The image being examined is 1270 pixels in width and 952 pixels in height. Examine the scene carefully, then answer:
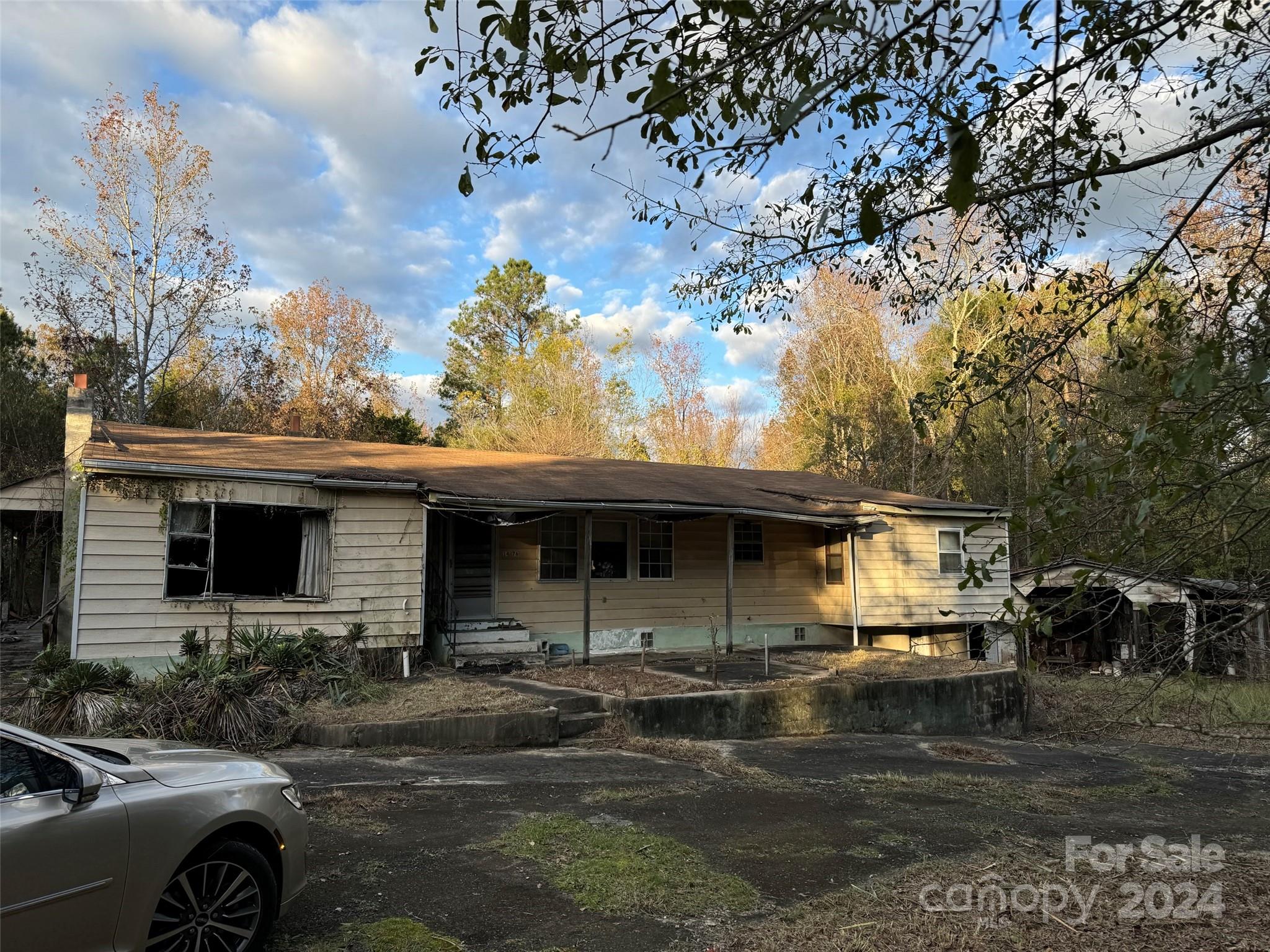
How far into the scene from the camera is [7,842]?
3.00m

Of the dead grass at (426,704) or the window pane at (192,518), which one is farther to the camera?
the window pane at (192,518)

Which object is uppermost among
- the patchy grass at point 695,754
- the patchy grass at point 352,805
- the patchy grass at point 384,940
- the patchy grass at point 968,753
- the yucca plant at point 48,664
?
the yucca plant at point 48,664

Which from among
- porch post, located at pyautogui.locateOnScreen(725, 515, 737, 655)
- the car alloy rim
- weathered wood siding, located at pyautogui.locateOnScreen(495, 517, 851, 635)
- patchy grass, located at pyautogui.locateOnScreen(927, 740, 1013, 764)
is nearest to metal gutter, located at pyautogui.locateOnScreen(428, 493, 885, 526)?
porch post, located at pyautogui.locateOnScreen(725, 515, 737, 655)

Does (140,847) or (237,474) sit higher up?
(237,474)

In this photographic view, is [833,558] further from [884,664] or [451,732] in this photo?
[451,732]

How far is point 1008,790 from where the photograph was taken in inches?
332

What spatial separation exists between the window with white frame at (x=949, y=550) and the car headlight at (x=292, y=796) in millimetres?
16271

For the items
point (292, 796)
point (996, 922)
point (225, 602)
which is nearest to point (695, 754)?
point (996, 922)

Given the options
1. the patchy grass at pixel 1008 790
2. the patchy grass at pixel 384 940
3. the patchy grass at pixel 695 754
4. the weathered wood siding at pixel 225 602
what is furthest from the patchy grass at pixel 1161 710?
the weathered wood siding at pixel 225 602

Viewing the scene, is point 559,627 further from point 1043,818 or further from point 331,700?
point 1043,818

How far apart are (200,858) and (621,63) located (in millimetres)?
3973

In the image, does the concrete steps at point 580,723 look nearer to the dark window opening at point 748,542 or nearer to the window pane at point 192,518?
the window pane at point 192,518

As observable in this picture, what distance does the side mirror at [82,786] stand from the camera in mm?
3270

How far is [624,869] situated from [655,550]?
1151cm
